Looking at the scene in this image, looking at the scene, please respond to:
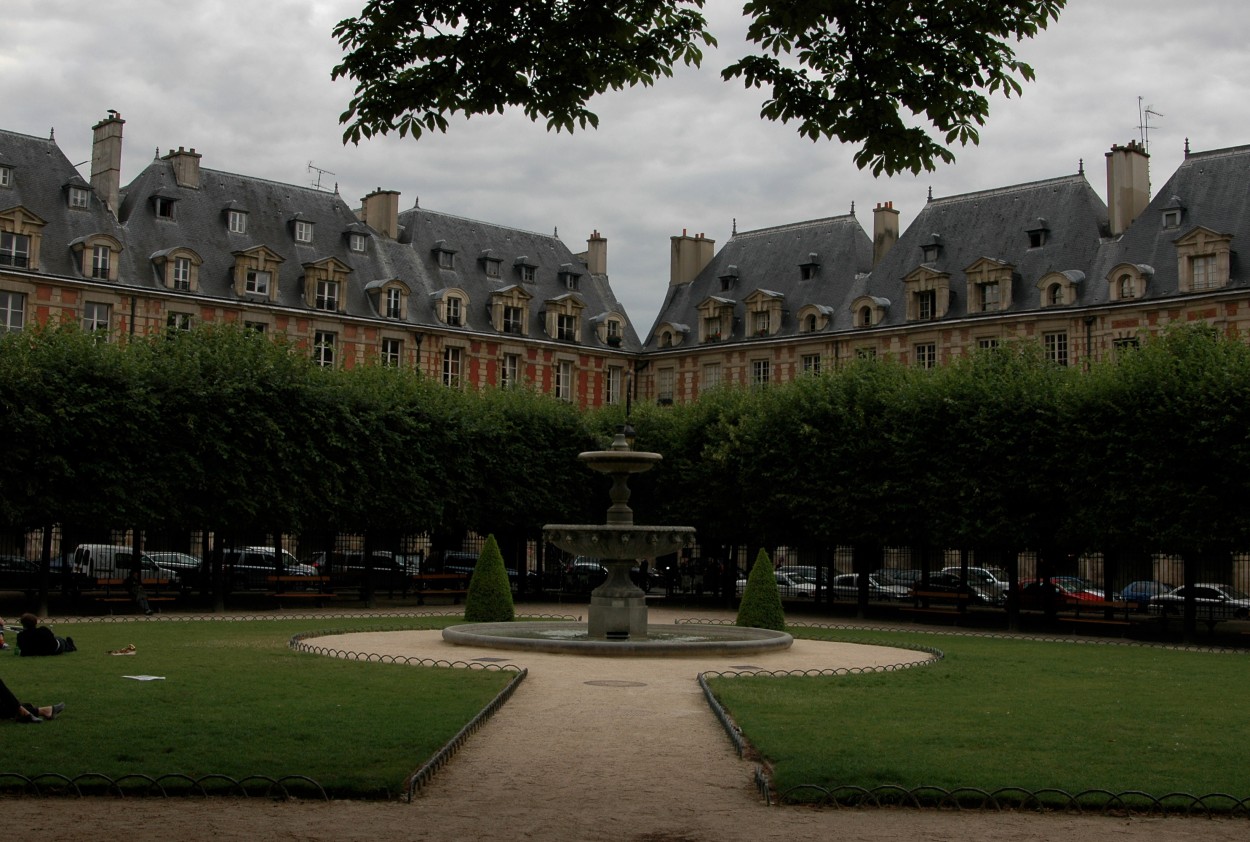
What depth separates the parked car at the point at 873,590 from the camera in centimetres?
3681

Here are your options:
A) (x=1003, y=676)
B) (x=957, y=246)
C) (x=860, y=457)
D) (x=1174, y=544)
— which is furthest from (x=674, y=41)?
(x=957, y=246)

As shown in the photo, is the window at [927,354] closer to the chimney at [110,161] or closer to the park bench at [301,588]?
the park bench at [301,588]

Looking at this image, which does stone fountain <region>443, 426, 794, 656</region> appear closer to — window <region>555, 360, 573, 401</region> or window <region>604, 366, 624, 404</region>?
window <region>555, 360, 573, 401</region>

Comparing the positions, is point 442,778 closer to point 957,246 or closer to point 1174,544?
point 1174,544

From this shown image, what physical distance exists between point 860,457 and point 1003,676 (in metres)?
14.9

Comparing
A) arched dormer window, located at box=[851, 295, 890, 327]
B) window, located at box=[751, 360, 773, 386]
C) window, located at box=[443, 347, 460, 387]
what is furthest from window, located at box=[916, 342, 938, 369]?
window, located at box=[443, 347, 460, 387]

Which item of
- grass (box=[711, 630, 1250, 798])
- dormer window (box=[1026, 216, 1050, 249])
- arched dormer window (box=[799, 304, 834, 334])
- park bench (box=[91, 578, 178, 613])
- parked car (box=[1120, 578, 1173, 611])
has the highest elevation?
dormer window (box=[1026, 216, 1050, 249])

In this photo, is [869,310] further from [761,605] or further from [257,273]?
[761,605]

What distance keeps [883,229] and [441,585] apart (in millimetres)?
25460

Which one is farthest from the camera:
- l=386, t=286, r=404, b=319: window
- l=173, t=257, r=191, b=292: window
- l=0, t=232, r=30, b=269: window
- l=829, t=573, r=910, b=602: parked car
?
l=386, t=286, r=404, b=319: window

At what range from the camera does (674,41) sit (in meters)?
9.50

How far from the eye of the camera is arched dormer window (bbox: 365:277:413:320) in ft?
165

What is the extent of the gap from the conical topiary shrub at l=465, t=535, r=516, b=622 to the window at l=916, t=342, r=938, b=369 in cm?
2781

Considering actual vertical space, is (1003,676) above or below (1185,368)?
below
